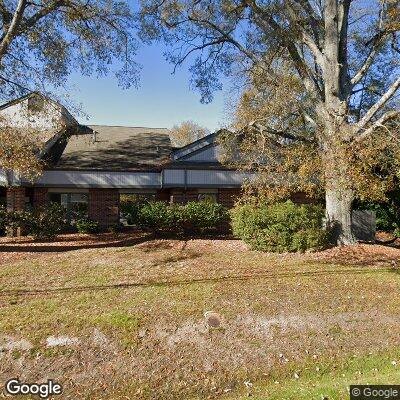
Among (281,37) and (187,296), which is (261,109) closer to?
(281,37)

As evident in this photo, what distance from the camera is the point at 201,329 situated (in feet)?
21.0

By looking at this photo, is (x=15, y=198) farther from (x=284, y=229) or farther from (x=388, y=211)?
(x=388, y=211)

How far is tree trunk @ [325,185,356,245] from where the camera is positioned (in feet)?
42.7

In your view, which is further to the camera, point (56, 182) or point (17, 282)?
point (56, 182)

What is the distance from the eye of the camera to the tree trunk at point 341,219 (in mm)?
13000

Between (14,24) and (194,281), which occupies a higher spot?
(14,24)

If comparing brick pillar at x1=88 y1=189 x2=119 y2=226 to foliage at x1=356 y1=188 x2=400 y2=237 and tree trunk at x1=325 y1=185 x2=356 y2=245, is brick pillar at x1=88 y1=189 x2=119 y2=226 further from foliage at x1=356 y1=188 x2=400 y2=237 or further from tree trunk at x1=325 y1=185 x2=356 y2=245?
foliage at x1=356 y1=188 x2=400 y2=237

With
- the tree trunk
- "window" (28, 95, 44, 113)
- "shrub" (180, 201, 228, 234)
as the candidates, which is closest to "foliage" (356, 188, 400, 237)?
the tree trunk

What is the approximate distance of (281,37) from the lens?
46.2 ft

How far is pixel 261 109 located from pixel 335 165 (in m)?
5.40

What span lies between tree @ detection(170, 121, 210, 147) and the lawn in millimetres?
59178

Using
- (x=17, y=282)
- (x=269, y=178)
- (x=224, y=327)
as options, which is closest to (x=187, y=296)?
(x=224, y=327)

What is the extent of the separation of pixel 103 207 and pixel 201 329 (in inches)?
568

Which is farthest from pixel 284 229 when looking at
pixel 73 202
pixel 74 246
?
pixel 73 202
